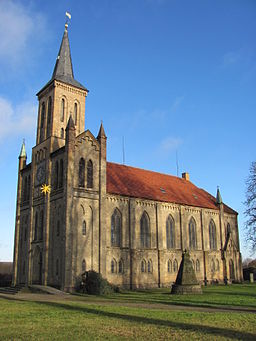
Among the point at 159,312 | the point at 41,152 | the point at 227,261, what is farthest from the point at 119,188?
the point at 159,312

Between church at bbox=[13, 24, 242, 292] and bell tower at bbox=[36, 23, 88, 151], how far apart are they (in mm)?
119

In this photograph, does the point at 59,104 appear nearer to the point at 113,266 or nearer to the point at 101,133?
the point at 101,133

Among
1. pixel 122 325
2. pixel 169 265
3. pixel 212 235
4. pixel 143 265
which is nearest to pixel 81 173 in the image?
pixel 143 265

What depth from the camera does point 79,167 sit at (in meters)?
37.2

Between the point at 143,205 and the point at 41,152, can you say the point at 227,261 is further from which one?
the point at 41,152

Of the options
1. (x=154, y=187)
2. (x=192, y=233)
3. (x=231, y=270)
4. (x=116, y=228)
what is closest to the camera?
(x=116, y=228)

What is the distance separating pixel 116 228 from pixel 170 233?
8.93 meters

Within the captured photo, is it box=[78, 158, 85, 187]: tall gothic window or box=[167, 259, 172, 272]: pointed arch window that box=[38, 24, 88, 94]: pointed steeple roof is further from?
box=[167, 259, 172, 272]: pointed arch window

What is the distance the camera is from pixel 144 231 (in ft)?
138

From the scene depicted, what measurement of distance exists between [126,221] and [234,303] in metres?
19.6

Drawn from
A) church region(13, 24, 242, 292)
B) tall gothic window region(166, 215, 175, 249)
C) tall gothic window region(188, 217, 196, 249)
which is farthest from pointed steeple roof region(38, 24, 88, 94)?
tall gothic window region(188, 217, 196, 249)

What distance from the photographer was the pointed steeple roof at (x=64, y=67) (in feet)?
141

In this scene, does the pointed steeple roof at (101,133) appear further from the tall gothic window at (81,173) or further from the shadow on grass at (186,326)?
the shadow on grass at (186,326)

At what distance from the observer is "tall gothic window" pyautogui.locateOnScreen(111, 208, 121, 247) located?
3884 centimetres
